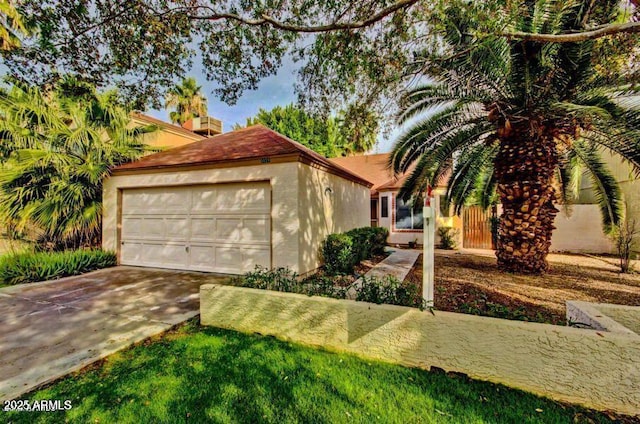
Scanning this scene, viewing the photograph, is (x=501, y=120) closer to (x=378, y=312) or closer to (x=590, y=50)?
(x=590, y=50)

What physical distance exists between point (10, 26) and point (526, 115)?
Result: 10604 mm

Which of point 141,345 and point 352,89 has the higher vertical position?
point 352,89

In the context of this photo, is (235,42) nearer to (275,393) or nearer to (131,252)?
(275,393)

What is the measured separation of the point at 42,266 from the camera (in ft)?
24.4

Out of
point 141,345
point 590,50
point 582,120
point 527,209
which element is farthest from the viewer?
point 527,209

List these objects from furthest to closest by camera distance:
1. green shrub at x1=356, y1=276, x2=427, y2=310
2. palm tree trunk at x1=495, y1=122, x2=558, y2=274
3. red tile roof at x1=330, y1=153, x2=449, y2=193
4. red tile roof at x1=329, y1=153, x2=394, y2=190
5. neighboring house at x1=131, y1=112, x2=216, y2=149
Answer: red tile roof at x1=329, y1=153, x2=394, y2=190 < red tile roof at x1=330, y1=153, x2=449, y2=193 < neighboring house at x1=131, y1=112, x2=216, y2=149 < palm tree trunk at x1=495, y1=122, x2=558, y2=274 < green shrub at x1=356, y1=276, x2=427, y2=310

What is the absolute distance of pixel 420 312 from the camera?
3.29m

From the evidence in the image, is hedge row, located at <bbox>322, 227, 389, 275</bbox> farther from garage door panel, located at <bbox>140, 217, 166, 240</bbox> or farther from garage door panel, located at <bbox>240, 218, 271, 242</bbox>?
garage door panel, located at <bbox>140, 217, 166, 240</bbox>

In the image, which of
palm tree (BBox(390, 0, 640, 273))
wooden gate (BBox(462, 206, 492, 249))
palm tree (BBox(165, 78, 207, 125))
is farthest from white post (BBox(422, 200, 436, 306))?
palm tree (BBox(165, 78, 207, 125))

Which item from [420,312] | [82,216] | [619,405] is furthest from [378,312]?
[82,216]

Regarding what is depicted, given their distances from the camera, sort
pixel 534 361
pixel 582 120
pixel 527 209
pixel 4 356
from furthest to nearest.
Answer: pixel 527 209
pixel 582 120
pixel 4 356
pixel 534 361

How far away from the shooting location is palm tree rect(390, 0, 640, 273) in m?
5.29

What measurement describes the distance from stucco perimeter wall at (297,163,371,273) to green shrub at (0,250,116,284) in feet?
22.2

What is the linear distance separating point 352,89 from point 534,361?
6051mm
